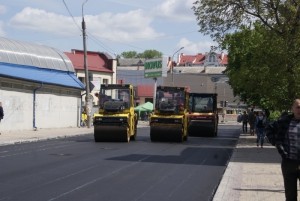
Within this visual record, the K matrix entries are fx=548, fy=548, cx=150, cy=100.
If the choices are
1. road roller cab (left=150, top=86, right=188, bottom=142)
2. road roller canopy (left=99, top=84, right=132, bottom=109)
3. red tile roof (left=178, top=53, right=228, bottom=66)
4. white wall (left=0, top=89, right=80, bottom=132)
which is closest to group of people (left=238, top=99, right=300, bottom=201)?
road roller cab (left=150, top=86, right=188, bottom=142)

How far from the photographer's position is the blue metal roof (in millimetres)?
36900

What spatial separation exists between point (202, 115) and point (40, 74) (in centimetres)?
1306

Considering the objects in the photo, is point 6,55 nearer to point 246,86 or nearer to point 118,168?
point 246,86

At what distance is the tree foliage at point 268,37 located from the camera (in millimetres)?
24031

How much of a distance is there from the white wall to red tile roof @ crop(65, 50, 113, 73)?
24.6 m

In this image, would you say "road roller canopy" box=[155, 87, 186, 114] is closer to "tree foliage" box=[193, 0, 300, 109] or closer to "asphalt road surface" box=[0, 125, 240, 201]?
"tree foliage" box=[193, 0, 300, 109]

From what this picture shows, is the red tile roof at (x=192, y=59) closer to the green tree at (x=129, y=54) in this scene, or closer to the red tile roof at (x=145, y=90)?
the green tree at (x=129, y=54)

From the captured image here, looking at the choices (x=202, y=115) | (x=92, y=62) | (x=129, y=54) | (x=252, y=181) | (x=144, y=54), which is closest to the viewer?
(x=252, y=181)

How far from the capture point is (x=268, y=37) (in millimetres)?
25969

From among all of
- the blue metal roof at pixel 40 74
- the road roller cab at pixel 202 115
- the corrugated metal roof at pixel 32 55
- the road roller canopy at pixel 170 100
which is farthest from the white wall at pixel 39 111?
the road roller cab at pixel 202 115

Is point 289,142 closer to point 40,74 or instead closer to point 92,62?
point 40,74

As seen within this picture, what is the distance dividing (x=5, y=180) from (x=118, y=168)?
4005mm

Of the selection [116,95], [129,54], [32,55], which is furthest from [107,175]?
[129,54]

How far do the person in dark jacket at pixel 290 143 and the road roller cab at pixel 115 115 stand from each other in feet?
64.3
